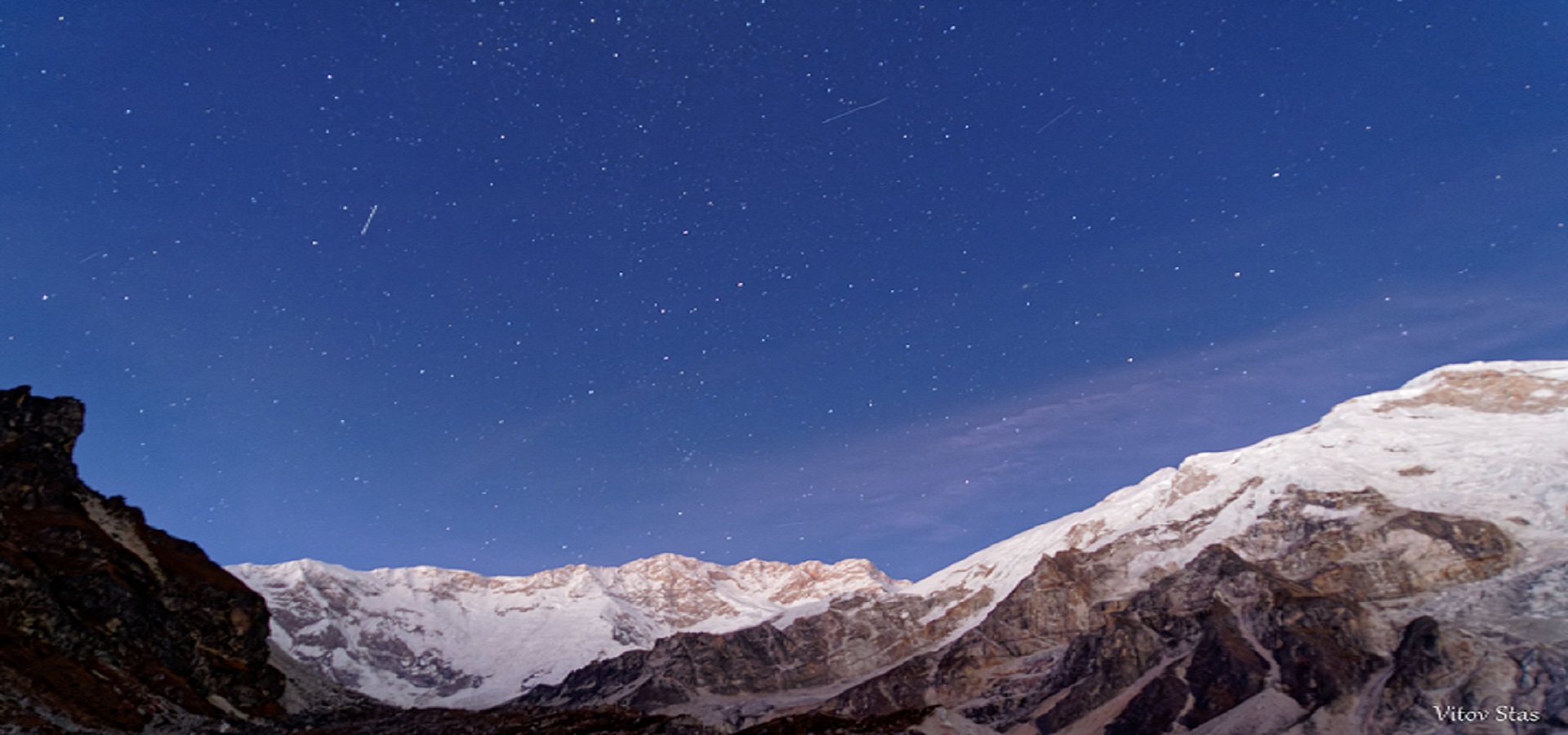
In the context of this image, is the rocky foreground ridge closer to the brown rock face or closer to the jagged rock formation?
the brown rock face

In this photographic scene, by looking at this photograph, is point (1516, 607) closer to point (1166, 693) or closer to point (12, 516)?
point (1166, 693)

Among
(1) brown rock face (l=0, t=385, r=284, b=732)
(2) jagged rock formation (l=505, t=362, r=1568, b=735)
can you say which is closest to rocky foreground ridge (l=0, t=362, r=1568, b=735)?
(1) brown rock face (l=0, t=385, r=284, b=732)

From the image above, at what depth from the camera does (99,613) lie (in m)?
49.9

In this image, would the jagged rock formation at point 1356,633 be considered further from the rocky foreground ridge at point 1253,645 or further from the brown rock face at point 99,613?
the brown rock face at point 99,613

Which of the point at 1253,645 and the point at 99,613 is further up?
the point at 99,613

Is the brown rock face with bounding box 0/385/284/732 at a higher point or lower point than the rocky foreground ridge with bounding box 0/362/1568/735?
higher

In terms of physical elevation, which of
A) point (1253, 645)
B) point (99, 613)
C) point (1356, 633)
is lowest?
point (1253, 645)

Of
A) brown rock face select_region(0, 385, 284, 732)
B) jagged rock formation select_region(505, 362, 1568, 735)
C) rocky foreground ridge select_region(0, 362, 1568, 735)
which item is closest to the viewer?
brown rock face select_region(0, 385, 284, 732)

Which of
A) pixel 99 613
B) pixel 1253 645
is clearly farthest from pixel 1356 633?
pixel 99 613

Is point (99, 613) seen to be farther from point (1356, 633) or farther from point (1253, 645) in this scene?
point (1356, 633)

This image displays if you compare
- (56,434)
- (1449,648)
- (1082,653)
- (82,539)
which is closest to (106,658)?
(82,539)

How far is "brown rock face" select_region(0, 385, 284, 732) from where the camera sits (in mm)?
41719

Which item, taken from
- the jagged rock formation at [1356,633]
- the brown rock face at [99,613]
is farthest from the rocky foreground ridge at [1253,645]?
the jagged rock formation at [1356,633]

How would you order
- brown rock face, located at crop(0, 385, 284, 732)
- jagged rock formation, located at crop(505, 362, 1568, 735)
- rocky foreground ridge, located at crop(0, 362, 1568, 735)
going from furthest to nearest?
jagged rock formation, located at crop(505, 362, 1568, 735) < rocky foreground ridge, located at crop(0, 362, 1568, 735) < brown rock face, located at crop(0, 385, 284, 732)
